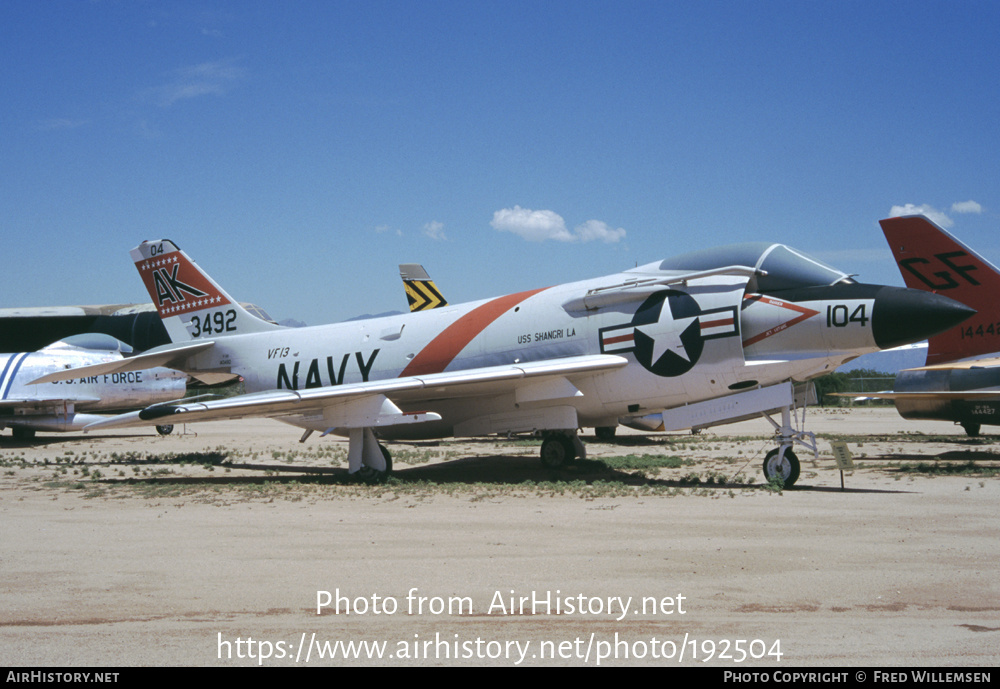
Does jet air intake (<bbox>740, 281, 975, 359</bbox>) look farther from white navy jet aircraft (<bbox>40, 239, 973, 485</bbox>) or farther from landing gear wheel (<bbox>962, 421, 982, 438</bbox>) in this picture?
landing gear wheel (<bbox>962, 421, 982, 438</bbox>)

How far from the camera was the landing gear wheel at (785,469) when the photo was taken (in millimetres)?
11656

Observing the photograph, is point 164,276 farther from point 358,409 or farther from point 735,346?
point 735,346

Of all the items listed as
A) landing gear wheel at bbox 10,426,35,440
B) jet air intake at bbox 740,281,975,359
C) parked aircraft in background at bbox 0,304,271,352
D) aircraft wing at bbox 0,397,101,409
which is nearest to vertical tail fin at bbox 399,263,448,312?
aircraft wing at bbox 0,397,101,409

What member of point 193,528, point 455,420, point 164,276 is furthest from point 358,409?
point 164,276

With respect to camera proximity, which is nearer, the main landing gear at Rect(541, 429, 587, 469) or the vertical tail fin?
the main landing gear at Rect(541, 429, 587, 469)

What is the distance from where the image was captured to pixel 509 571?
6.53m

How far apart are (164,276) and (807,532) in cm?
1484

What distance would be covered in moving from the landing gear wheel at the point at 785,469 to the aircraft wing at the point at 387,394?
2780 mm

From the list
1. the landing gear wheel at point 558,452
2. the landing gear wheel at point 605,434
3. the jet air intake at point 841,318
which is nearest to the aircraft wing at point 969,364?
the jet air intake at point 841,318

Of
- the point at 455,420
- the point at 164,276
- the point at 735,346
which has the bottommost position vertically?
the point at 455,420

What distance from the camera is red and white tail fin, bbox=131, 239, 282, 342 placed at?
57.6 feet

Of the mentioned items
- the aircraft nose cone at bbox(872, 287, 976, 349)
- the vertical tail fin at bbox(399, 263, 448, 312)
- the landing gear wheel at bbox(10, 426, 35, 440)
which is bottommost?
the landing gear wheel at bbox(10, 426, 35, 440)
